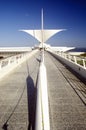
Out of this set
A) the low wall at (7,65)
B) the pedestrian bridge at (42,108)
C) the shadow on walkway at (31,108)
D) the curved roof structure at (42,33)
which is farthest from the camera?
the curved roof structure at (42,33)

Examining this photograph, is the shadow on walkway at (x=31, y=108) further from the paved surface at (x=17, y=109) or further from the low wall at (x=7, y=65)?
the low wall at (x=7, y=65)

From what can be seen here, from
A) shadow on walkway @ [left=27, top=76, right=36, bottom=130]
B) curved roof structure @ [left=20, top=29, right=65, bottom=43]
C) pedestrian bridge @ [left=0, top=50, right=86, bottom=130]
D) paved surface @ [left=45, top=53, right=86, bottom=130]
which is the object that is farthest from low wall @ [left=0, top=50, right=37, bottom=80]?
curved roof structure @ [left=20, top=29, right=65, bottom=43]

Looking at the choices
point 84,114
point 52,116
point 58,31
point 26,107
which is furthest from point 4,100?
point 58,31

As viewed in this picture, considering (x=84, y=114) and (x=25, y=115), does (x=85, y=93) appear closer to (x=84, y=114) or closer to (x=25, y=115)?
(x=84, y=114)

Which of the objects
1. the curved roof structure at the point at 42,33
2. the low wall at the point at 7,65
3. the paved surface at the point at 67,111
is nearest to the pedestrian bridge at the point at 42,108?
the paved surface at the point at 67,111

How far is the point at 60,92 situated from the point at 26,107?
9.53 ft

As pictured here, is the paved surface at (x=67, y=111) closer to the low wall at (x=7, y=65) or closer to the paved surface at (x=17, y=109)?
the paved surface at (x=17, y=109)

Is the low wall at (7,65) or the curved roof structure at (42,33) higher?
the curved roof structure at (42,33)

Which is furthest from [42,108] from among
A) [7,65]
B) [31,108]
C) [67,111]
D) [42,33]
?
[42,33]

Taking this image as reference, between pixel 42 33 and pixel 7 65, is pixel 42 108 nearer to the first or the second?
pixel 7 65

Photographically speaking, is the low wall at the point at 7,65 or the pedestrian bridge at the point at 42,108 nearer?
the pedestrian bridge at the point at 42,108

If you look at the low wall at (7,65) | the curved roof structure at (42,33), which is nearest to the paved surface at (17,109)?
the low wall at (7,65)

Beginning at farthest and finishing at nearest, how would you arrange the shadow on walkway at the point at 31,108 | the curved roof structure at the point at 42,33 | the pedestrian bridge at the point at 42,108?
1. the curved roof structure at the point at 42,33
2. the shadow on walkway at the point at 31,108
3. the pedestrian bridge at the point at 42,108

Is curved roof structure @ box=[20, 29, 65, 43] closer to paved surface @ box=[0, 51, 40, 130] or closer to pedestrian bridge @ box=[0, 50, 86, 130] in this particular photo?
paved surface @ box=[0, 51, 40, 130]
